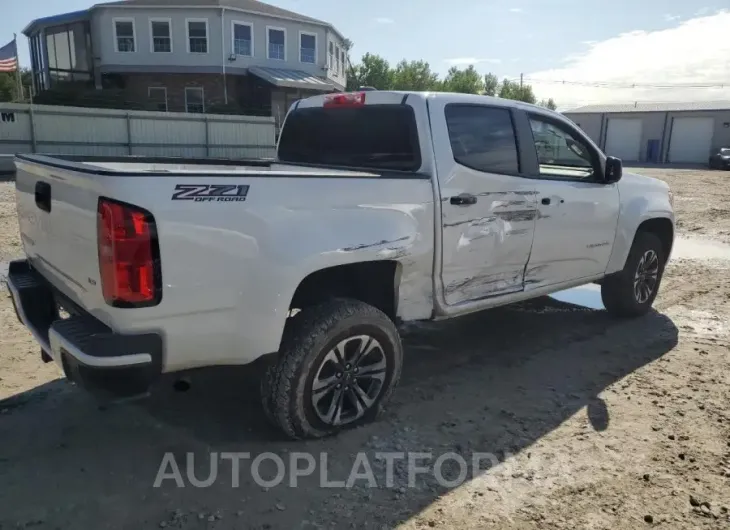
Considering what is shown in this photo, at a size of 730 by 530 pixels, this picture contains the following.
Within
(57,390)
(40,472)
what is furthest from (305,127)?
(40,472)

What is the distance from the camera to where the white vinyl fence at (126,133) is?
18156mm

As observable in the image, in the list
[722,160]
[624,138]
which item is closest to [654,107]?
[624,138]

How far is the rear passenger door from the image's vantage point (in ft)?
12.5

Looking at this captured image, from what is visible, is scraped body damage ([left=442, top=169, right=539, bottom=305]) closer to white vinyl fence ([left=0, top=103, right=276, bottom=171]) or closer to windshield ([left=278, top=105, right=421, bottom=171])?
windshield ([left=278, top=105, right=421, bottom=171])

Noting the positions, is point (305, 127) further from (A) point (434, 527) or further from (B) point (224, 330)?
(A) point (434, 527)

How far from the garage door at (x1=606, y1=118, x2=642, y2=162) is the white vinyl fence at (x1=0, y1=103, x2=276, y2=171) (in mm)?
33684

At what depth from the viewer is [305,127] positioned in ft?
15.4

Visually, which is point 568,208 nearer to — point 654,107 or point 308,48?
point 308,48

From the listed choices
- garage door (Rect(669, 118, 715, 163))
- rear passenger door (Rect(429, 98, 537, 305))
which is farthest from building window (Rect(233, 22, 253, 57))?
garage door (Rect(669, 118, 715, 163))

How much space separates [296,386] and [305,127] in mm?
2288

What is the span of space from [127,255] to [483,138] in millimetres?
2544

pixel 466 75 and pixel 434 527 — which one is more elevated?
pixel 466 75

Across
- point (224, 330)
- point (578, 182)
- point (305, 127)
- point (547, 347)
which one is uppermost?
point (305, 127)

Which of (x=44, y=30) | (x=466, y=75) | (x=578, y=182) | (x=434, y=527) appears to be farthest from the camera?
(x=466, y=75)
